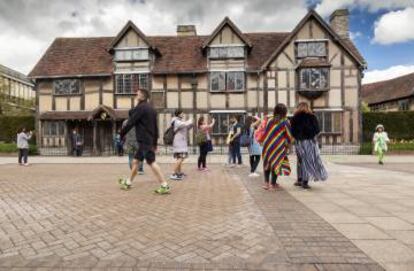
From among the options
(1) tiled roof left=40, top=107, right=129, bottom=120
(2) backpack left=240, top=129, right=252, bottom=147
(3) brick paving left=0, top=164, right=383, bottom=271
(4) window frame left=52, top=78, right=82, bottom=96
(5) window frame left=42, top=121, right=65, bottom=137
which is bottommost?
(3) brick paving left=0, top=164, right=383, bottom=271

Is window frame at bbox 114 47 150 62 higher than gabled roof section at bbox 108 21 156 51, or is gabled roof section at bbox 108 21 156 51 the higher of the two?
gabled roof section at bbox 108 21 156 51

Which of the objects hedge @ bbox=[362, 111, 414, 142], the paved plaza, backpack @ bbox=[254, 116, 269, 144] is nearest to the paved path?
the paved plaza

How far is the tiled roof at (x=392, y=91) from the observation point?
3164cm

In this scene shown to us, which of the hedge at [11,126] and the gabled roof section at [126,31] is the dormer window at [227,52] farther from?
the hedge at [11,126]

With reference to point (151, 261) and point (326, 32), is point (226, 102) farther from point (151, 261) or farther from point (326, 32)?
point (151, 261)

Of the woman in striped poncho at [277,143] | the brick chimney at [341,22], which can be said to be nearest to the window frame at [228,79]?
the brick chimney at [341,22]

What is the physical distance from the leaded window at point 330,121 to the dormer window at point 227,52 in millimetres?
6861

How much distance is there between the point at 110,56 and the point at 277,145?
19270mm

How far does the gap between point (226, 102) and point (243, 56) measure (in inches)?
137

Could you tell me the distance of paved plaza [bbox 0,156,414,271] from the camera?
267 centimetres

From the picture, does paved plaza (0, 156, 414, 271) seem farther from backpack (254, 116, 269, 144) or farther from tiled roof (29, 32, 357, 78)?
tiled roof (29, 32, 357, 78)

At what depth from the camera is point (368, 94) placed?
41.4 meters

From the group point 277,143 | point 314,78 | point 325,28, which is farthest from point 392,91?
point 277,143

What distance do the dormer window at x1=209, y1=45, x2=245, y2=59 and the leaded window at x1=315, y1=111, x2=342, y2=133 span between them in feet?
22.5
